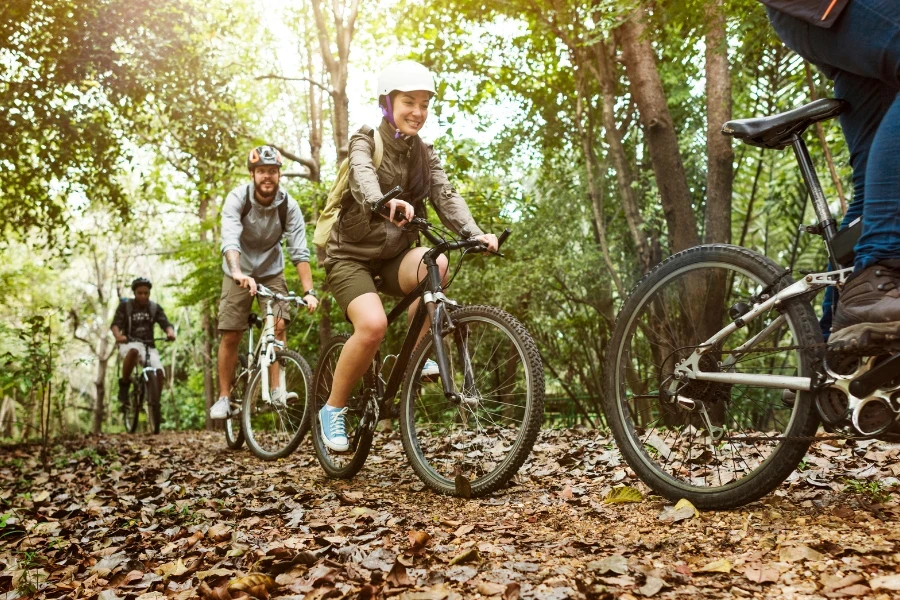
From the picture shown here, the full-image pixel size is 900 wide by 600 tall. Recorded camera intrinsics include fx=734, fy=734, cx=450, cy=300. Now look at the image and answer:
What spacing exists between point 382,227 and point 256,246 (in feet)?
8.50

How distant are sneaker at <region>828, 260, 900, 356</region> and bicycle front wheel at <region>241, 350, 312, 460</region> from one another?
3693mm

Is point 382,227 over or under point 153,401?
over

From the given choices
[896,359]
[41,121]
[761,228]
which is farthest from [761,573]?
[761,228]

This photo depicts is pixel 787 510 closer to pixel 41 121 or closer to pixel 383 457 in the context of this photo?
pixel 383 457

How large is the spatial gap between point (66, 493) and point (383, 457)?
2028mm

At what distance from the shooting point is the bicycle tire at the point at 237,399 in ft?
20.6

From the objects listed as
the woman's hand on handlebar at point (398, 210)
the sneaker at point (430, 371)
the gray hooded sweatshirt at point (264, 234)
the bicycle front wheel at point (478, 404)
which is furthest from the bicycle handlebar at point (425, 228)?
the gray hooded sweatshirt at point (264, 234)

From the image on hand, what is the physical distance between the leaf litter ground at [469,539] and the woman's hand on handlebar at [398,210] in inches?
51.6

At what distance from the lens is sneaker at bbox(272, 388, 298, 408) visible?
18.3 feet

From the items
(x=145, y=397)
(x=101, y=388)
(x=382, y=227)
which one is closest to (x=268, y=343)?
(x=382, y=227)

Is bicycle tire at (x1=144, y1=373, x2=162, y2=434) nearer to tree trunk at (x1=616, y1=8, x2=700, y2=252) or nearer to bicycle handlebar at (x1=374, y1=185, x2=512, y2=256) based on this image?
tree trunk at (x1=616, y1=8, x2=700, y2=252)

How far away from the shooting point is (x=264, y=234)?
6.04 m

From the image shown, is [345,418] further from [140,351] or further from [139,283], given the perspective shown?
[139,283]

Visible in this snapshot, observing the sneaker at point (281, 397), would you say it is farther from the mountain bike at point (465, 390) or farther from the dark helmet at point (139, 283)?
the dark helmet at point (139, 283)
